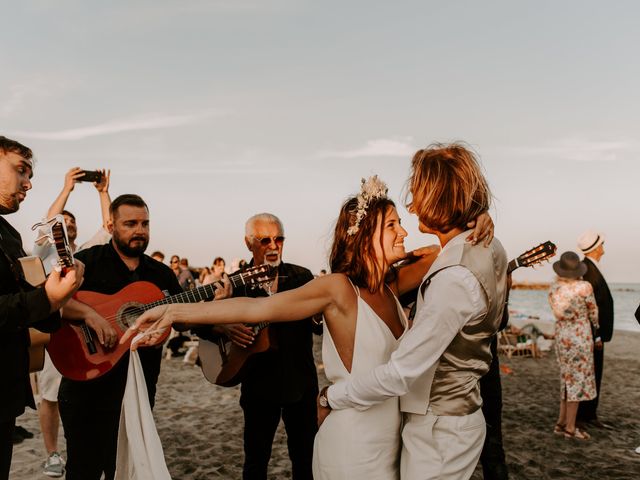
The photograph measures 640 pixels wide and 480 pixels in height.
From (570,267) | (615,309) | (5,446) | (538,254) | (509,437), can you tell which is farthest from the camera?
(615,309)

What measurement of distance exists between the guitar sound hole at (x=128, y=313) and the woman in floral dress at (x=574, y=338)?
5.74m

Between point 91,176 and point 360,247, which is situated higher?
point 91,176

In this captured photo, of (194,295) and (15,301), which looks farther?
(194,295)

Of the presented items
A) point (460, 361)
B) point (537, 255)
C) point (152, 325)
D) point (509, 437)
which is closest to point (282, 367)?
point (152, 325)

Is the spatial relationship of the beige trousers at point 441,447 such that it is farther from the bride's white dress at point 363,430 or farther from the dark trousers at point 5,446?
the dark trousers at point 5,446

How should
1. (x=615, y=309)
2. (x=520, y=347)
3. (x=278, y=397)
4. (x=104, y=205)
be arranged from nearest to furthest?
(x=278, y=397)
(x=104, y=205)
(x=520, y=347)
(x=615, y=309)

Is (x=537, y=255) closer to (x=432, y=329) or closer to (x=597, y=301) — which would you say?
(x=432, y=329)

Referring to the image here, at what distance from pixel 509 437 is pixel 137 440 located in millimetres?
5630

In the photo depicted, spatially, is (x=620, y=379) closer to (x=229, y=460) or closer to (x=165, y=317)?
(x=229, y=460)

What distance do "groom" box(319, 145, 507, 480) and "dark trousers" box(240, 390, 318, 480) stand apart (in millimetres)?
1517

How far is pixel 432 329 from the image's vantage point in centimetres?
209

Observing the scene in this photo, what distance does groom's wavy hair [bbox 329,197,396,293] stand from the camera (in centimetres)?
264

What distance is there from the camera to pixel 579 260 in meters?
7.09

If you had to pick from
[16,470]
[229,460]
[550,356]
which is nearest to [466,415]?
[229,460]
